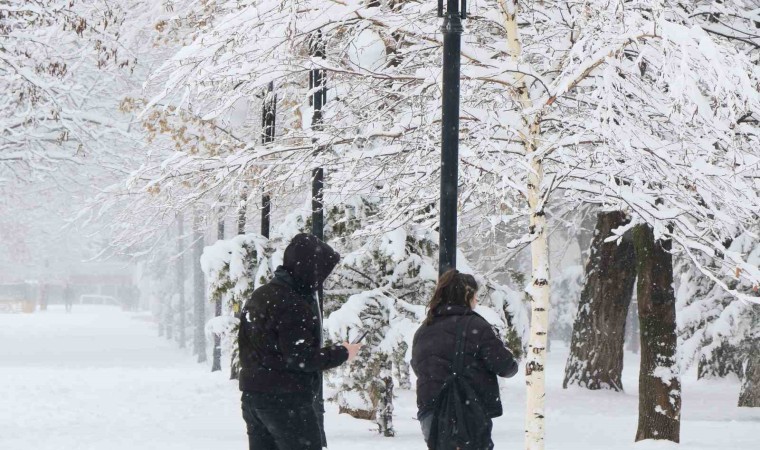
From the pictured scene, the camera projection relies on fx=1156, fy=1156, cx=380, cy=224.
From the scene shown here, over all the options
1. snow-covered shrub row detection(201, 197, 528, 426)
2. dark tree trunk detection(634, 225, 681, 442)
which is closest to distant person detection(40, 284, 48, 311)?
snow-covered shrub row detection(201, 197, 528, 426)

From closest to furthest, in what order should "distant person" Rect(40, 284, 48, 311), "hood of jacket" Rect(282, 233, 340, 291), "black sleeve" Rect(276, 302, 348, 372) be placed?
"black sleeve" Rect(276, 302, 348, 372) < "hood of jacket" Rect(282, 233, 340, 291) < "distant person" Rect(40, 284, 48, 311)

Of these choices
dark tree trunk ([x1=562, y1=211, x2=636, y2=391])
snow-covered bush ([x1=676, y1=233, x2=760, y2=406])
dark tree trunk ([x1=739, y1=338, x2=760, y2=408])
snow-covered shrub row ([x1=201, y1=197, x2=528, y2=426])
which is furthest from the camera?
dark tree trunk ([x1=562, y1=211, x2=636, y2=391])

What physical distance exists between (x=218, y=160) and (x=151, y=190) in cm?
137

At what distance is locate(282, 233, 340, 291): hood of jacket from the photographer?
6262 millimetres

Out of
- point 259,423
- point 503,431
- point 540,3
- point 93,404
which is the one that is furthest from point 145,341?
point 259,423

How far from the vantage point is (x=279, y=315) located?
614 cm

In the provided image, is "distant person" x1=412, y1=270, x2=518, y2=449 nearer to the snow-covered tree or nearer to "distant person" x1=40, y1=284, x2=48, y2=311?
the snow-covered tree

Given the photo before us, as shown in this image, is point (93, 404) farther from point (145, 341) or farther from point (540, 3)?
point (145, 341)

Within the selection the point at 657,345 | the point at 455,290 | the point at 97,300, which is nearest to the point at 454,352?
the point at 455,290

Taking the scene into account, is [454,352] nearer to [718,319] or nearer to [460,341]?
[460,341]

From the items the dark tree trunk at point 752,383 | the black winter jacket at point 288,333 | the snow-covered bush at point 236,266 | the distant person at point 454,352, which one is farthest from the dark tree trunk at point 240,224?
the dark tree trunk at point 752,383

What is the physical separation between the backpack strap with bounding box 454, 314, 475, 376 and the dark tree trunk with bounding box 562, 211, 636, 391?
16.1 meters

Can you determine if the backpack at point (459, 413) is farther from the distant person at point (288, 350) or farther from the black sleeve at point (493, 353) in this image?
the distant person at point (288, 350)

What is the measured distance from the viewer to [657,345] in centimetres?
1387
